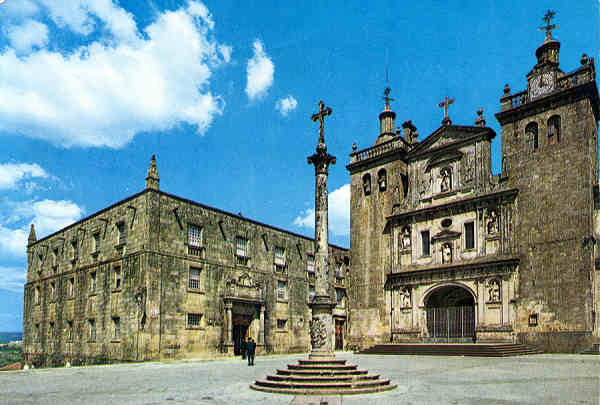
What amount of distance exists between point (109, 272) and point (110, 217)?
346 centimetres

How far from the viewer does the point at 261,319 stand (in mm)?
33938

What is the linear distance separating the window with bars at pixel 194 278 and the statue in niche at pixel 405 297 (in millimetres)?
12373

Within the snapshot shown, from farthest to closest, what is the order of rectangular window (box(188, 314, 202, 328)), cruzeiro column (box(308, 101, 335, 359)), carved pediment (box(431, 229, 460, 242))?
rectangular window (box(188, 314, 202, 328)), carved pediment (box(431, 229, 460, 242)), cruzeiro column (box(308, 101, 335, 359))

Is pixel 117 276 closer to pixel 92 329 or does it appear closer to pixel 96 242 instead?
pixel 96 242

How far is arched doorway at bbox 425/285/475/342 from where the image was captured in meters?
28.2

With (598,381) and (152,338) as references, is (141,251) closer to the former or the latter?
(152,338)

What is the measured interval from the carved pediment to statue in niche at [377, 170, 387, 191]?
4999 millimetres

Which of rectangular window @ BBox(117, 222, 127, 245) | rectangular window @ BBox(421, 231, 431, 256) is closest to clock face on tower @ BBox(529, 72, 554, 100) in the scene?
rectangular window @ BBox(421, 231, 431, 256)

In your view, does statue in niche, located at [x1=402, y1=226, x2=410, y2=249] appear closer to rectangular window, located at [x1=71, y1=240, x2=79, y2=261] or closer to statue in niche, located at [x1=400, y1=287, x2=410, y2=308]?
statue in niche, located at [x1=400, y1=287, x2=410, y2=308]

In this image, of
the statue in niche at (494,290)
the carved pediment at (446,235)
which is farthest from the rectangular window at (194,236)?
the statue in niche at (494,290)

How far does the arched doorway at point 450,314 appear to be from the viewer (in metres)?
28.2

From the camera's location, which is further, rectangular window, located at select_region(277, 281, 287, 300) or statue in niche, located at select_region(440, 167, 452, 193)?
rectangular window, located at select_region(277, 281, 287, 300)

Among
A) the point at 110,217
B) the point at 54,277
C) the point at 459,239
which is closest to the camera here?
the point at 459,239

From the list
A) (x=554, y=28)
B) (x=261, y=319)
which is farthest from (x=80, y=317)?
(x=554, y=28)
